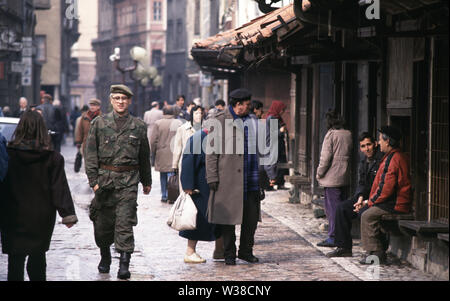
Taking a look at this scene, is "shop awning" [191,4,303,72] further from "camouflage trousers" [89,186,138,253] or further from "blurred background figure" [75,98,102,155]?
"camouflage trousers" [89,186,138,253]

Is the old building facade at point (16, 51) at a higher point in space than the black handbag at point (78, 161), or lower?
higher

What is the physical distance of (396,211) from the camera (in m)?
10.6

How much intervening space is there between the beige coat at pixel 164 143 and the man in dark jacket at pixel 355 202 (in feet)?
21.8

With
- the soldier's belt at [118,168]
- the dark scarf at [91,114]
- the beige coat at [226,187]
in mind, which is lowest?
the beige coat at [226,187]

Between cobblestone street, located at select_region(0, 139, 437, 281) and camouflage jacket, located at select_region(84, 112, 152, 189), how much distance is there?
0.93 metres

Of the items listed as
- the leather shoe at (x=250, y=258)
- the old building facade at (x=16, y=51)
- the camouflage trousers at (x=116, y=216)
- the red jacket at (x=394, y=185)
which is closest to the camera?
the camouflage trousers at (x=116, y=216)

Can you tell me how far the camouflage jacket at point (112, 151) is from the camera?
973 centimetres

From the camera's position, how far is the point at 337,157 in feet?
40.1

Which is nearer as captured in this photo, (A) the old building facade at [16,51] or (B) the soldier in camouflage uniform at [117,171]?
(B) the soldier in camouflage uniform at [117,171]

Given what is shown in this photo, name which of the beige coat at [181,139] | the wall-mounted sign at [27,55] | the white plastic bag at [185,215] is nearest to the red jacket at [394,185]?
the white plastic bag at [185,215]

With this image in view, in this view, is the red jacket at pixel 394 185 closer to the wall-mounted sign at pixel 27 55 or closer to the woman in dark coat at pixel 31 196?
the woman in dark coat at pixel 31 196

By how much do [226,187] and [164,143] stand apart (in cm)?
724

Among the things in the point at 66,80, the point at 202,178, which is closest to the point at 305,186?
the point at 202,178
